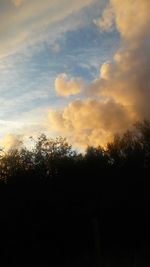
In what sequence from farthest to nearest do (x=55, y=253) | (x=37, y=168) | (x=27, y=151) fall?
(x=27, y=151) < (x=37, y=168) < (x=55, y=253)

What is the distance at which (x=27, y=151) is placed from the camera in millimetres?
53656

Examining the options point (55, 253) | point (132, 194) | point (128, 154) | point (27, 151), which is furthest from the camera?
point (27, 151)

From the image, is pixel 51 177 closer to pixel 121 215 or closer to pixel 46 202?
pixel 46 202

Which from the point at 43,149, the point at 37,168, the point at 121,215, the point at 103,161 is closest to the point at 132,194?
the point at 121,215

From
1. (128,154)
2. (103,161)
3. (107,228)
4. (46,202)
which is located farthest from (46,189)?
(128,154)

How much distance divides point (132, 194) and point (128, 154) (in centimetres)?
959

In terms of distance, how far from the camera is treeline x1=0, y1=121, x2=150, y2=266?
1195 inches

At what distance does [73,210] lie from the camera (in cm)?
3434

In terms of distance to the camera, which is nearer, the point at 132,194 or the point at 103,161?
the point at 132,194

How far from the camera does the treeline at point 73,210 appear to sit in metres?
30.4

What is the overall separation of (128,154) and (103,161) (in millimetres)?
4531

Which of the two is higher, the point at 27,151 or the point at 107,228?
the point at 27,151

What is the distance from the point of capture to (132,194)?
123 feet

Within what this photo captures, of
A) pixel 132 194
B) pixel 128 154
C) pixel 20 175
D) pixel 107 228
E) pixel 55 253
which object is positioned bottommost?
pixel 55 253
